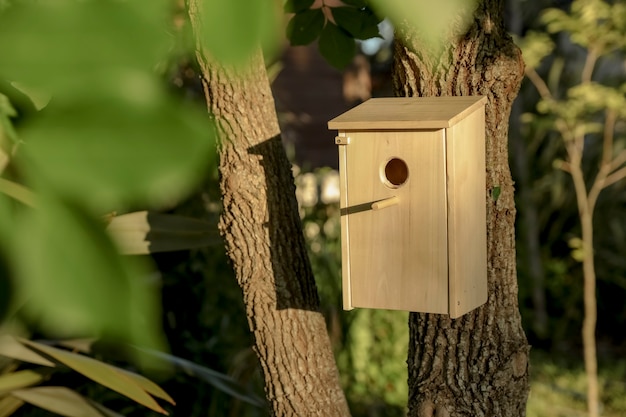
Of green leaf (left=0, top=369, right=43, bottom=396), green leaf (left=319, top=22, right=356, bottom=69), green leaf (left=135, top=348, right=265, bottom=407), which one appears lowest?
green leaf (left=135, top=348, right=265, bottom=407)

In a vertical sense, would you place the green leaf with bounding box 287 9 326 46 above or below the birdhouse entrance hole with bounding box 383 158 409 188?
above

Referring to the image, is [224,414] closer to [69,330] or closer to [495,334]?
[495,334]

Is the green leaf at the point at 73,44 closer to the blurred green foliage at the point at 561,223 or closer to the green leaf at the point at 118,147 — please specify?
the green leaf at the point at 118,147

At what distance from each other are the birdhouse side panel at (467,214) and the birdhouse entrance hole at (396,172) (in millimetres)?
146

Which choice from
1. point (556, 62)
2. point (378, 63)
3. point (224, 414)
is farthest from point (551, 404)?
point (378, 63)

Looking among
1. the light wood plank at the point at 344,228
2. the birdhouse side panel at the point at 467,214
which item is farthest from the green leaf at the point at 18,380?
the birdhouse side panel at the point at 467,214

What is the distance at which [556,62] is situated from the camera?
21.9 feet

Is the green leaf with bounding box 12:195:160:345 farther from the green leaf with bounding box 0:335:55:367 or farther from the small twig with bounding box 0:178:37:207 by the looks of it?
the green leaf with bounding box 0:335:55:367

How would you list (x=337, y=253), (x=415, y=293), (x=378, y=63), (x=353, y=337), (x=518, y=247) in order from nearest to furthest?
(x=415, y=293) < (x=353, y=337) < (x=337, y=253) < (x=518, y=247) < (x=378, y=63)

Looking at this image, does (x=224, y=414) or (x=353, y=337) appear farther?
(x=353, y=337)

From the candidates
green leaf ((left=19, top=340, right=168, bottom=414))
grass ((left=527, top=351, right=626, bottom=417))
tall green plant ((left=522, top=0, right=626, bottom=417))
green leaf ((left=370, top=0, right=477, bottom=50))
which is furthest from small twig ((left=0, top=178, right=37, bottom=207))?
grass ((left=527, top=351, right=626, bottom=417))

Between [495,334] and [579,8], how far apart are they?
3466mm

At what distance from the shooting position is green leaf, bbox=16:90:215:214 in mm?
355

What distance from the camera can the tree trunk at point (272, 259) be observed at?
2.25m
